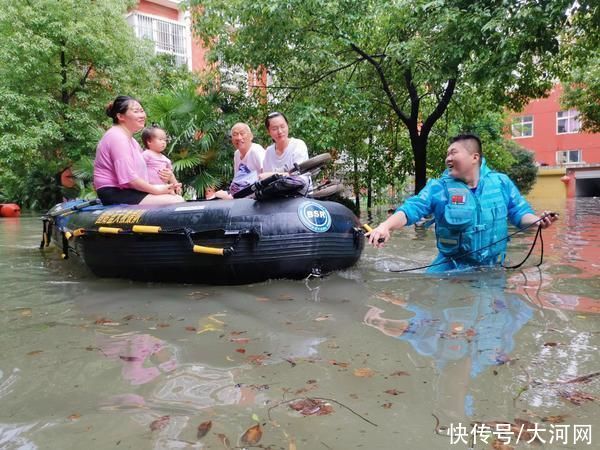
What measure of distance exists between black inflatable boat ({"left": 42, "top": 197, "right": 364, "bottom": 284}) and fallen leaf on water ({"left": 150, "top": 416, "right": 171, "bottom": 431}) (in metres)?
2.00

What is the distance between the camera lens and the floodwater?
1.61 meters

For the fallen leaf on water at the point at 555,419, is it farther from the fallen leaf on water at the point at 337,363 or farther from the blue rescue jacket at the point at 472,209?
the blue rescue jacket at the point at 472,209

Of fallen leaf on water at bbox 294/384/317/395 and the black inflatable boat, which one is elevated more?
the black inflatable boat

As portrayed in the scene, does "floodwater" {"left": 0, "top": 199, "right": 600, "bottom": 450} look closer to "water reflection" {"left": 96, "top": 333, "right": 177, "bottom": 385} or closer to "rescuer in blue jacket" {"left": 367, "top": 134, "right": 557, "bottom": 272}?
"water reflection" {"left": 96, "top": 333, "right": 177, "bottom": 385}

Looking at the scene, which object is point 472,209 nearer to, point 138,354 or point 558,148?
point 138,354

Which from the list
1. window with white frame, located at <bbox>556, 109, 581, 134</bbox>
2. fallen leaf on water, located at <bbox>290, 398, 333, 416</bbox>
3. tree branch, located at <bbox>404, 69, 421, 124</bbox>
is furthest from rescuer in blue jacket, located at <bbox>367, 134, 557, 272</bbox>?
window with white frame, located at <bbox>556, 109, 581, 134</bbox>

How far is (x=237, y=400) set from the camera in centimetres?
184

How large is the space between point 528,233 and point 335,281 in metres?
4.64

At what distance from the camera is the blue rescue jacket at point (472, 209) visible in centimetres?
385

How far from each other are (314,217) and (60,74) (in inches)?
618

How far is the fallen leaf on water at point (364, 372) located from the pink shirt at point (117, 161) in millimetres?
3013

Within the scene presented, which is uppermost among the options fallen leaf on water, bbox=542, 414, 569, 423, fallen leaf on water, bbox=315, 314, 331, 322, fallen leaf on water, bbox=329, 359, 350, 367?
fallen leaf on water, bbox=315, 314, 331, 322

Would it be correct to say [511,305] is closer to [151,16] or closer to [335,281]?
[335,281]

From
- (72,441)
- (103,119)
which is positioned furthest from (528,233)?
(103,119)
